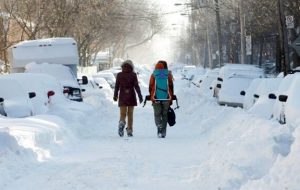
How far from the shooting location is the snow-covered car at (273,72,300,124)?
9914mm

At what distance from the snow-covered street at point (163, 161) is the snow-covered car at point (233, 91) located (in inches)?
309

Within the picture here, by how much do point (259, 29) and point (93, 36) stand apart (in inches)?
692

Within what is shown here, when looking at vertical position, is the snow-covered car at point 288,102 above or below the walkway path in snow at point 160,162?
above

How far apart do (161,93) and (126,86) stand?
2.86ft

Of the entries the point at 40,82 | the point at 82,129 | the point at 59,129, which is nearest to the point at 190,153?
the point at 59,129

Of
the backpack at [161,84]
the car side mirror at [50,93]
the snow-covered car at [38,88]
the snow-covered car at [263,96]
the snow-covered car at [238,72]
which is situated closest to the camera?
the snow-covered car at [263,96]

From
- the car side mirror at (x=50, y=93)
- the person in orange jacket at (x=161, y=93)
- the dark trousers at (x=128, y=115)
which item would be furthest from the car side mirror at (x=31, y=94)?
the person in orange jacket at (x=161, y=93)

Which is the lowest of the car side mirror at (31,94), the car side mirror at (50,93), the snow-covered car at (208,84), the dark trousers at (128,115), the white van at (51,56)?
the snow-covered car at (208,84)

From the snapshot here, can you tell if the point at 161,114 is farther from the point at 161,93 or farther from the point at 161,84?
the point at 161,84

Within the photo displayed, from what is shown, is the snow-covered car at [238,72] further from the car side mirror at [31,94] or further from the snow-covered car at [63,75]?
the car side mirror at [31,94]

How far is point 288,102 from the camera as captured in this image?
33.9ft

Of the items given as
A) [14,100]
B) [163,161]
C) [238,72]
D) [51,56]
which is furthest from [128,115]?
[238,72]

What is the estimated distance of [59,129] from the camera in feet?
40.1

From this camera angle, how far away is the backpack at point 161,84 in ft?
42.9
